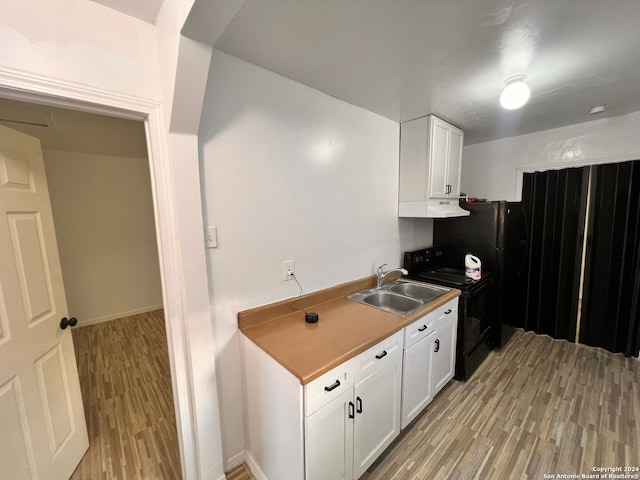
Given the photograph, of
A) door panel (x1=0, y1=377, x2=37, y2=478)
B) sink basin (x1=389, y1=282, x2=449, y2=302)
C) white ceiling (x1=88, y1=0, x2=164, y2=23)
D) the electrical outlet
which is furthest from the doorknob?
sink basin (x1=389, y1=282, x2=449, y2=302)

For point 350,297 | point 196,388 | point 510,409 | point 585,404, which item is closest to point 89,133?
point 196,388

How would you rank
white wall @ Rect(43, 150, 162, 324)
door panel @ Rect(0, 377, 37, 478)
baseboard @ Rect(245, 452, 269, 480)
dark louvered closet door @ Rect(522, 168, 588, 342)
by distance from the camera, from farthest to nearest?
white wall @ Rect(43, 150, 162, 324), dark louvered closet door @ Rect(522, 168, 588, 342), baseboard @ Rect(245, 452, 269, 480), door panel @ Rect(0, 377, 37, 478)

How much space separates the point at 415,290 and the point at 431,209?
0.74 metres

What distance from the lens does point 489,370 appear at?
2.34 m

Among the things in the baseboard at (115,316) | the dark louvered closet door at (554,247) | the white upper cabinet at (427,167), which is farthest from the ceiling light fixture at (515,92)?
the baseboard at (115,316)

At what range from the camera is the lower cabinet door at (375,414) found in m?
1.30

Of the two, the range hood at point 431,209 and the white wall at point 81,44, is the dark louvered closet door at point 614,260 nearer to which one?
the range hood at point 431,209

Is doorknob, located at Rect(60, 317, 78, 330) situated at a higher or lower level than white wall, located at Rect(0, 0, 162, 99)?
lower

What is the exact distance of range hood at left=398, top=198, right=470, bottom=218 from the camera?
226 cm

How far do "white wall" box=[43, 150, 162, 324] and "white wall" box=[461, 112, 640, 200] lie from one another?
4.68 m

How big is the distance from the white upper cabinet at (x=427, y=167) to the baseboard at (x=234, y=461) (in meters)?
2.22

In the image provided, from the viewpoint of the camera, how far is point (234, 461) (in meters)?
1.52

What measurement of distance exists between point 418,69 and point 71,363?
269 centimetres

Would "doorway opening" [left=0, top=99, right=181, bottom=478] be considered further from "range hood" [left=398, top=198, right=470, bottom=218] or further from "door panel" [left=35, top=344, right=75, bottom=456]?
"range hood" [left=398, top=198, right=470, bottom=218]
